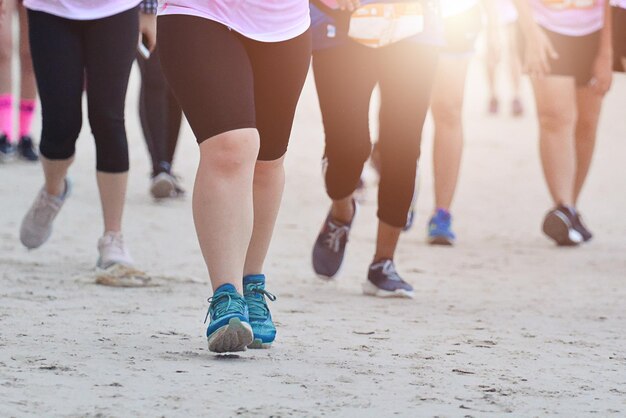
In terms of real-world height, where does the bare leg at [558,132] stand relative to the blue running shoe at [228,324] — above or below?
below

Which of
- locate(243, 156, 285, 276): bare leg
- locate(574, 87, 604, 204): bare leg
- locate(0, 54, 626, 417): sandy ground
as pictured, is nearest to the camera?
locate(0, 54, 626, 417): sandy ground

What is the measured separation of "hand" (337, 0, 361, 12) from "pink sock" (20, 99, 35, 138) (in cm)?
487

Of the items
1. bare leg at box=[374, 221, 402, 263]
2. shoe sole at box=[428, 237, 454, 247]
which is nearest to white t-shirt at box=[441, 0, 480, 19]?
shoe sole at box=[428, 237, 454, 247]

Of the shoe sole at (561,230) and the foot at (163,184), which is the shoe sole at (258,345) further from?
the foot at (163,184)

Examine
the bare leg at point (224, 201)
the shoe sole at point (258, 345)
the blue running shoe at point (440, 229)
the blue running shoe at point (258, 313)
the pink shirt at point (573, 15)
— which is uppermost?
the bare leg at point (224, 201)

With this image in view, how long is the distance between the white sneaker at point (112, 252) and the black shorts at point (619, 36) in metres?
3.15

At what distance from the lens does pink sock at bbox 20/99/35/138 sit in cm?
938

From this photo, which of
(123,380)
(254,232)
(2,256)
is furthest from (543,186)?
(123,380)

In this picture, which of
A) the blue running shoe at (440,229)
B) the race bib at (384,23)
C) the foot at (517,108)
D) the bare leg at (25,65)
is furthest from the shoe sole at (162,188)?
the foot at (517,108)

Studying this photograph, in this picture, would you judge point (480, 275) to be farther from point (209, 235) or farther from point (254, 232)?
point (209, 235)

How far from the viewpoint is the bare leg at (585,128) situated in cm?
791

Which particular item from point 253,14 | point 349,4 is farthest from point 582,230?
point 253,14

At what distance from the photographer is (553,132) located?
7.74 meters

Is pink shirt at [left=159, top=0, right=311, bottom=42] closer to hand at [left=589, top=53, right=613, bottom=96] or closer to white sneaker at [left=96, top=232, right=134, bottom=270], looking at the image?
white sneaker at [left=96, top=232, right=134, bottom=270]
